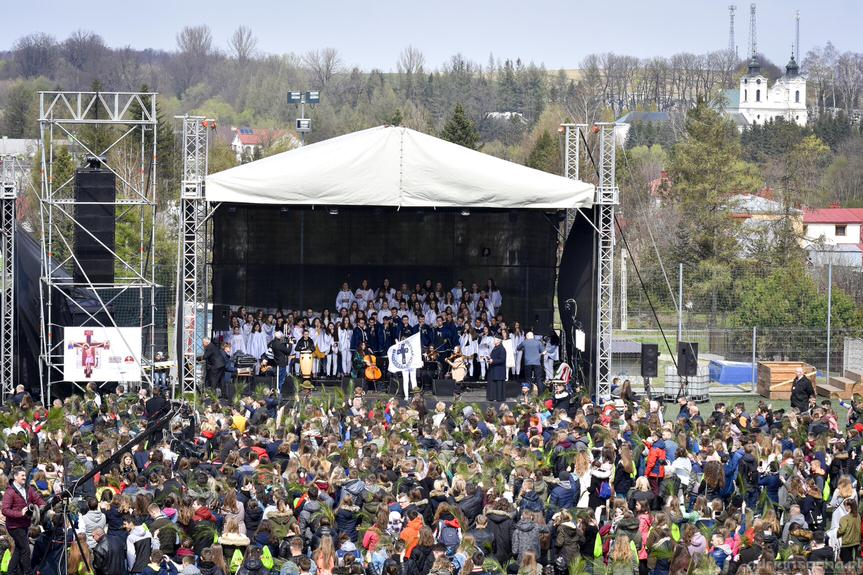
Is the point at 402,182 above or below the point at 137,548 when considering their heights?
above

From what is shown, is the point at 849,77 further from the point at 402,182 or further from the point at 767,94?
the point at 402,182

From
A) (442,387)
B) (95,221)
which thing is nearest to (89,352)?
(95,221)

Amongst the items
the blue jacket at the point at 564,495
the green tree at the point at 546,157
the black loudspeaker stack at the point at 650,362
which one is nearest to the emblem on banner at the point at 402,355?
the black loudspeaker stack at the point at 650,362

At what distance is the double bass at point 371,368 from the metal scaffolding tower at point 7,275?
5886 millimetres

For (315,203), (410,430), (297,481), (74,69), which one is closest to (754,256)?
(315,203)

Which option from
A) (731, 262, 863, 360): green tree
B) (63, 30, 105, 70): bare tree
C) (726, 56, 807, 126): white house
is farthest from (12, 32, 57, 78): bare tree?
(731, 262, 863, 360): green tree

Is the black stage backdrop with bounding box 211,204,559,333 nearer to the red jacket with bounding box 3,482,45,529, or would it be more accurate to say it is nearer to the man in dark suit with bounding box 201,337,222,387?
the man in dark suit with bounding box 201,337,222,387

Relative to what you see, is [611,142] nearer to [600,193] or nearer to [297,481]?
[600,193]

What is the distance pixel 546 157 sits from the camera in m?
54.7

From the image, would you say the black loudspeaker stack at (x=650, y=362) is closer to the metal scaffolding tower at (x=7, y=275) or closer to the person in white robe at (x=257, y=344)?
the person in white robe at (x=257, y=344)

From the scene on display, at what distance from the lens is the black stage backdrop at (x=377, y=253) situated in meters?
25.1

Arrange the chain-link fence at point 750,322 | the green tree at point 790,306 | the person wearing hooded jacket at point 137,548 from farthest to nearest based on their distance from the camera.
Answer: the green tree at point 790,306
the chain-link fence at point 750,322
the person wearing hooded jacket at point 137,548

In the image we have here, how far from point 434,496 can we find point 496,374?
9789 millimetres

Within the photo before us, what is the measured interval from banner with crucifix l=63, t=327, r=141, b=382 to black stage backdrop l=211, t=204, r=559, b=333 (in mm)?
4429
